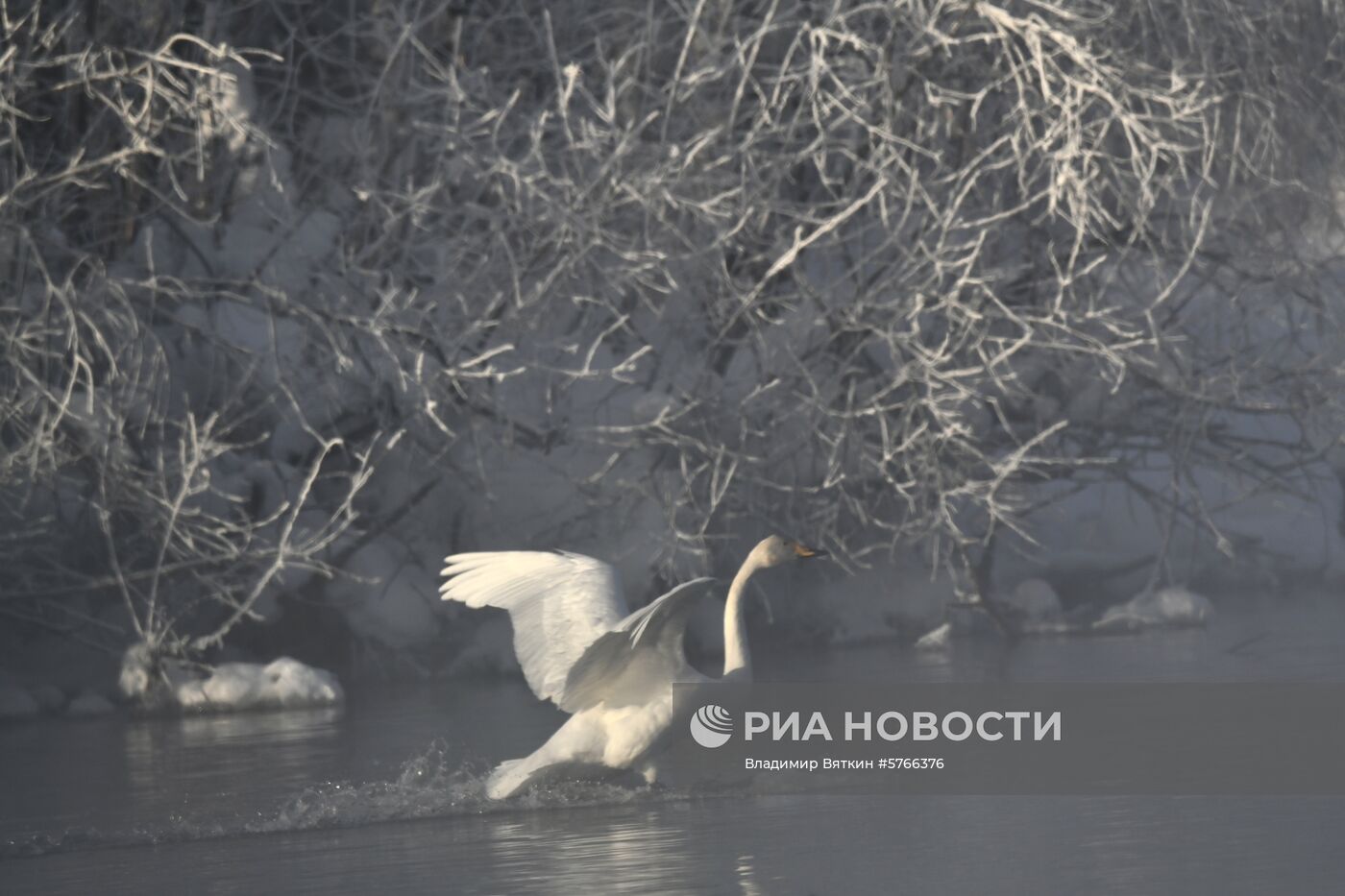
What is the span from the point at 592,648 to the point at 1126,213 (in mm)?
7981

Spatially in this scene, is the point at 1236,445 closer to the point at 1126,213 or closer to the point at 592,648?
the point at 1126,213

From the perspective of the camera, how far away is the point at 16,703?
1269 centimetres

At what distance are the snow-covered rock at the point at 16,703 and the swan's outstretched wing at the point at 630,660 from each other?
528 cm

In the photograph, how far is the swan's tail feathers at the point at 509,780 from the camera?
8.12m

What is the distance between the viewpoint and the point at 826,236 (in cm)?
1426

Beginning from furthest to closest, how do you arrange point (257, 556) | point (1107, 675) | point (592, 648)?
1. point (257, 556)
2. point (1107, 675)
3. point (592, 648)

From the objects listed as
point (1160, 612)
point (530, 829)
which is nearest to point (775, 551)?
point (530, 829)

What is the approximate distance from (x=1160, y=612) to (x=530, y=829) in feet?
23.8

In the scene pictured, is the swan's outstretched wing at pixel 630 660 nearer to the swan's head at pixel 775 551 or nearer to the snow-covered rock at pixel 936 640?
the swan's head at pixel 775 551

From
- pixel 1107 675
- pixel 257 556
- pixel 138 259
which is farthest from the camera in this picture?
pixel 138 259

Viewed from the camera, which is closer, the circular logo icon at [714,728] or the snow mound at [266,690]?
the circular logo icon at [714,728]

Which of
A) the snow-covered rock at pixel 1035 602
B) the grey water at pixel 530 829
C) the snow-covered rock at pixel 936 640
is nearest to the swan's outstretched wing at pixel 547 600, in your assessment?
the grey water at pixel 530 829

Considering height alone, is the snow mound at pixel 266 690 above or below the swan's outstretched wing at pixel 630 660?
below

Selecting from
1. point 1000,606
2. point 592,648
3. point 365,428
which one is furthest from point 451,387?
point 592,648
